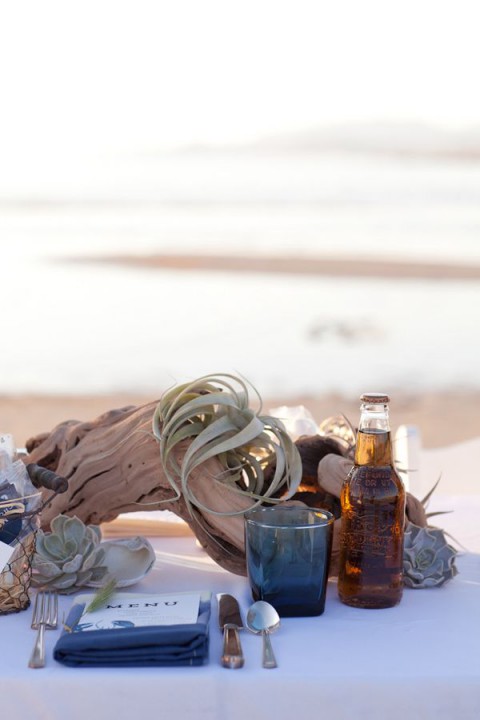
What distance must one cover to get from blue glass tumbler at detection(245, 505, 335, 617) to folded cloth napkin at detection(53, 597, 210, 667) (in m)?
0.16

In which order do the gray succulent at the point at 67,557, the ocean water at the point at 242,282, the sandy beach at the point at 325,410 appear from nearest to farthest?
1. the gray succulent at the point at 67,557
2. the sandy beach at the point at 325,410
3. the ocean water at the point at 242,282

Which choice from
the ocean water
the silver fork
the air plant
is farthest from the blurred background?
the silver fork

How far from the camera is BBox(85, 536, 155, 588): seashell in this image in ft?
4.24

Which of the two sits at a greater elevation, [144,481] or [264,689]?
[144,481]

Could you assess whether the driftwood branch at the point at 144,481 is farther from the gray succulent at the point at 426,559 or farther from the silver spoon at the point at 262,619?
the silver spoon at the point at 262,619

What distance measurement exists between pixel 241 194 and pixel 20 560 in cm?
1021

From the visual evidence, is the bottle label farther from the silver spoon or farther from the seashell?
the seashell

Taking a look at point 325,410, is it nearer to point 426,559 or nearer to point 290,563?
Answer: point 426,559

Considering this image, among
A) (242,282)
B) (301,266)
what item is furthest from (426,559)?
(301,266)

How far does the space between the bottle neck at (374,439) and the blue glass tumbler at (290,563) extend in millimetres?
89

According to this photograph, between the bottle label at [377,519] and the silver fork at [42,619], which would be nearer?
the silver fork at [42,619]

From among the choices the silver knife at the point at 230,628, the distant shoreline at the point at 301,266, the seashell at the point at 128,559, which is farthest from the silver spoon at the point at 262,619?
the distant shoreline at the point at 301,266

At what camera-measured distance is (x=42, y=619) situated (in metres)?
1.10

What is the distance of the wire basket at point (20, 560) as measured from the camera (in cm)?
114
